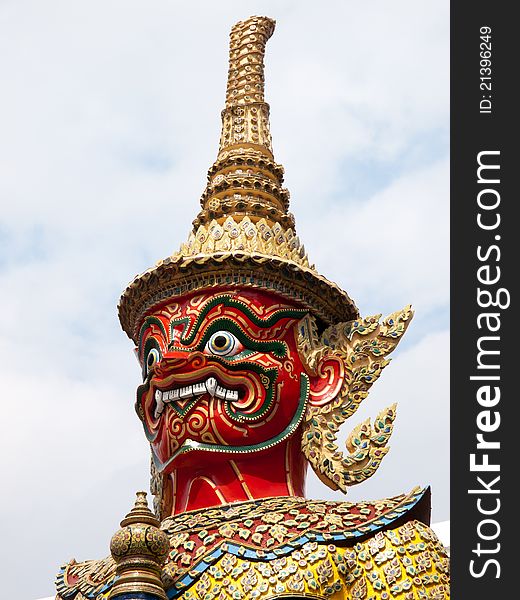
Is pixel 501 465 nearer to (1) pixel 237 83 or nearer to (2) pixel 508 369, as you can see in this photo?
(2) pixel 508 369

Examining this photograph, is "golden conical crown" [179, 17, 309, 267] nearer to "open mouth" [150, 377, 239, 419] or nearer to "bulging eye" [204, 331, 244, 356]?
"bulging eye" [204, 331, 244, 356]

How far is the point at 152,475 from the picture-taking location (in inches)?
420

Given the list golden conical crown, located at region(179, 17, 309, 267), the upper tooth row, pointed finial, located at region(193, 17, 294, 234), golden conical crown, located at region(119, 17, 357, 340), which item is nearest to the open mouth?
the upper tooth row

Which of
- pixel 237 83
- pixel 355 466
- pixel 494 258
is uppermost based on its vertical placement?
pixel 237 83

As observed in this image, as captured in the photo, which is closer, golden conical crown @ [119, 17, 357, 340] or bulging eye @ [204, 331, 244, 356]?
bulging eye @ [204, 331, 244, 356]

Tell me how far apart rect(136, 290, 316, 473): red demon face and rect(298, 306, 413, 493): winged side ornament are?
0.54 feet

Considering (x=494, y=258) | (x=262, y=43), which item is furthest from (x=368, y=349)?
(x=262, y=43)

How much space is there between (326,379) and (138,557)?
260cm

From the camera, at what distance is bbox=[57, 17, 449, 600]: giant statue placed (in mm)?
8500

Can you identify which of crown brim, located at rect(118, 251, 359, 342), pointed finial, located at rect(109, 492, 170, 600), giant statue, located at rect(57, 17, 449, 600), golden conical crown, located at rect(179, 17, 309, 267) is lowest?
pointed finial, located at rect(109, 492, 170, 600)

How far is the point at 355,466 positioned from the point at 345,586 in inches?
50.3

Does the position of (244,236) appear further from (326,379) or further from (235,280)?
(326,379)

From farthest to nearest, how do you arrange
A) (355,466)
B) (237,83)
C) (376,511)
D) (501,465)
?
(237,83) < (355,466) < (376,511) < (501,465)

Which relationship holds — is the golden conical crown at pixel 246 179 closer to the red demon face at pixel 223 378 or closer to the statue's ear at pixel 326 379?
the red demon face at pixel 223 378
